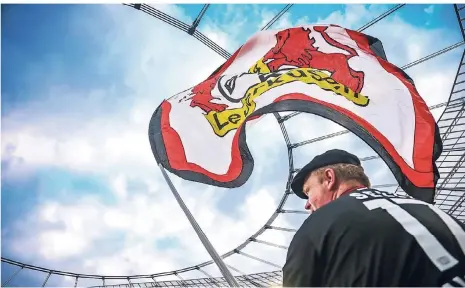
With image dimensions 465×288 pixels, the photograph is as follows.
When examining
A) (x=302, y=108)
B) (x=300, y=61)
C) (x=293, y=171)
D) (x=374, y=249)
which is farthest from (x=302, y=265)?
(x=293, y=171)

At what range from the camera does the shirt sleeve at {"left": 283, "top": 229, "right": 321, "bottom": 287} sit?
1396mm

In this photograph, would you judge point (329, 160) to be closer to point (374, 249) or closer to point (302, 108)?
point (374, 249)

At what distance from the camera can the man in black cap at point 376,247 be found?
1320mm

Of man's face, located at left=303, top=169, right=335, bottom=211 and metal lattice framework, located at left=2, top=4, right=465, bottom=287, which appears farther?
metal lattice framework, located at left=2, top=4, right=465, bottom=287

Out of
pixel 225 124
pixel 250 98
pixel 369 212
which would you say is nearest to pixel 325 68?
pixel 250 98

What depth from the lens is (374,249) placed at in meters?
1.34

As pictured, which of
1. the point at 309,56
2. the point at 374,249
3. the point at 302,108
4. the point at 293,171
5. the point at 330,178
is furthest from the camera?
the point at 293,171

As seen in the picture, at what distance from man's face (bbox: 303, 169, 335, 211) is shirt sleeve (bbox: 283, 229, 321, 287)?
0.77 m

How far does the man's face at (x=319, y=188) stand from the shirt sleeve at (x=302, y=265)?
2.52ft

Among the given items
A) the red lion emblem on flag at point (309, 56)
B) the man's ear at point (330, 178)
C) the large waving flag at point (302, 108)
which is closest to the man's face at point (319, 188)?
the man's ear at point (330, 178)

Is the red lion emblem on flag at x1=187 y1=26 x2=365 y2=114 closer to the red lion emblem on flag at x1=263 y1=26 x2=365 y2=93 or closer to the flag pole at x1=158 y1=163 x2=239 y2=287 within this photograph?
the red lion emblem on flag at x1=263 y1=26 x2=365 y2=93

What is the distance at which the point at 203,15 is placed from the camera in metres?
12.7

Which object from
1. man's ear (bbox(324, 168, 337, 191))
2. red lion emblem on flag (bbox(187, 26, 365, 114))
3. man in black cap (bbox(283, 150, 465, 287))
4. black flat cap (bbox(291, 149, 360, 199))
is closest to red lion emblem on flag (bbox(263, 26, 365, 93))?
red lion emblem on flag (bbox(187, 26, 365, 114))

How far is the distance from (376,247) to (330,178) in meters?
0.87
